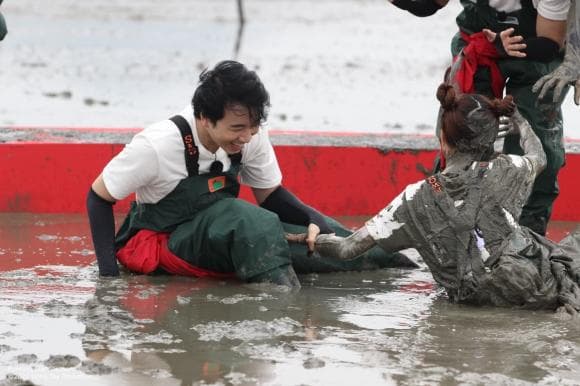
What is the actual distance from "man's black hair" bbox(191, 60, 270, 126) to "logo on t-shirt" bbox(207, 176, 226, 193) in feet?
1.11

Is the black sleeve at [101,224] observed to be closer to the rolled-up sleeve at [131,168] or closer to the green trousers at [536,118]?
the rolled-up sleeve at [131,168]

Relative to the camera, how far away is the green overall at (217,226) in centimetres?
517

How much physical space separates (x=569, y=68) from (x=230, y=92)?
1.39 metres

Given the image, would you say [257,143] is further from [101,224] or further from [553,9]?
[553,9]

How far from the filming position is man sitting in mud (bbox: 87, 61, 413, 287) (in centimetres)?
504

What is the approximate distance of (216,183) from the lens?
17.5 ft

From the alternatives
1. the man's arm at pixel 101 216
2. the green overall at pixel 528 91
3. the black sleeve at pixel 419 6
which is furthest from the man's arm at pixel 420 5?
the man's arm at pixel 101 216

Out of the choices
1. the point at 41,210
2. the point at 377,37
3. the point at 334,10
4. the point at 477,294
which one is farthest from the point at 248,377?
the point at 334,10

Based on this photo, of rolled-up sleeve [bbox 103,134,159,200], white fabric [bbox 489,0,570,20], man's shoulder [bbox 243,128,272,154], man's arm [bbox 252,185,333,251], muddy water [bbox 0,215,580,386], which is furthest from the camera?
man's arm [bbox 252,185,333,251]

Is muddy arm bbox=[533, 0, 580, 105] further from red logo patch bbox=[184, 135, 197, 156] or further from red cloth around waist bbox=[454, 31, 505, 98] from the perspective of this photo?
red logo patch bbox=[184, 135, 197, 156]

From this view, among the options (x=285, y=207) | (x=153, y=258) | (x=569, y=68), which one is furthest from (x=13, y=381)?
(x=569, y=68)

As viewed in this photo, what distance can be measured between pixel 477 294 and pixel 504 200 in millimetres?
366

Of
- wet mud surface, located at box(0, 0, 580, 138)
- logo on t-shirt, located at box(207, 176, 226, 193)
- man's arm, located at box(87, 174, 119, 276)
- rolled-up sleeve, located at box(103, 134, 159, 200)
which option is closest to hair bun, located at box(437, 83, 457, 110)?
logo on t-shirt, located at box(207, 176, 226, 193)

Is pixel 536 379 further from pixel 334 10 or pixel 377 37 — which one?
pixel 334 10
